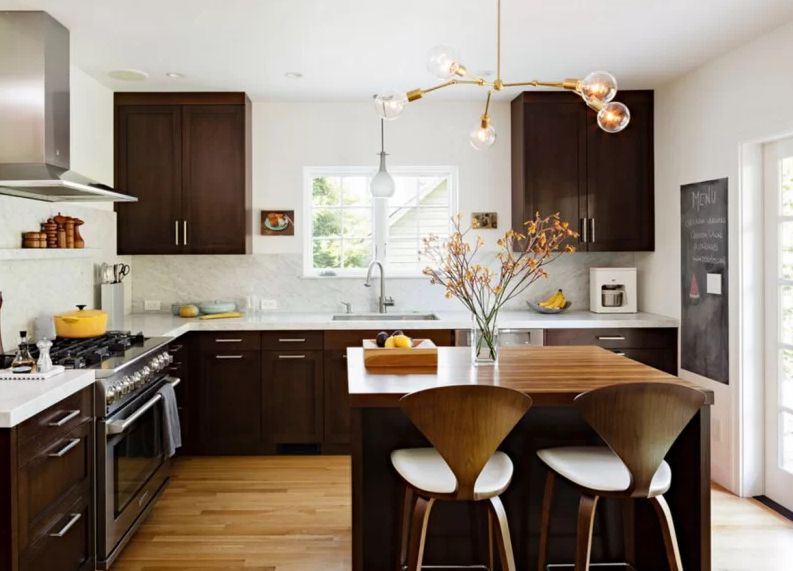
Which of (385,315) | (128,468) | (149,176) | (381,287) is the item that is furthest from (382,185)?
(128,468)

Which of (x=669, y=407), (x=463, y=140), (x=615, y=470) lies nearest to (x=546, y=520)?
(x=615, y=470)

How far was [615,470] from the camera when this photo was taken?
232 centimetres

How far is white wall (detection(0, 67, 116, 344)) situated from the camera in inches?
138

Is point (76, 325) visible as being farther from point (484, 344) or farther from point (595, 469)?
point (595, 469)

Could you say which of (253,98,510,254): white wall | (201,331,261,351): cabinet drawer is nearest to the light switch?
(253,98,510,254): white wall

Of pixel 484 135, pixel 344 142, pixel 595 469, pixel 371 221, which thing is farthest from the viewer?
pixel 371 221

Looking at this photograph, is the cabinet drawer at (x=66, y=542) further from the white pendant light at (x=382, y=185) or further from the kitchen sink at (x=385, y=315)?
the white pendant light at (x=382, y=185)

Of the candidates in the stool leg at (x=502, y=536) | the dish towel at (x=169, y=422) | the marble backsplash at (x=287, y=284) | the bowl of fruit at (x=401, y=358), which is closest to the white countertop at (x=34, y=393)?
the dish towel at (x=169, y=422)

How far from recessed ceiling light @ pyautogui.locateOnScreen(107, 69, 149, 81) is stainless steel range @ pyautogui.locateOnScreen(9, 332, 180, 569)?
1.77 metres

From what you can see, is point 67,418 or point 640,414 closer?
point 640,414

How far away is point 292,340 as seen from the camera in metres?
4.61

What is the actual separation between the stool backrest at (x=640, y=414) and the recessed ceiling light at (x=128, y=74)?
12.0 ft

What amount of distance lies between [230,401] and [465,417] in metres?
2.93

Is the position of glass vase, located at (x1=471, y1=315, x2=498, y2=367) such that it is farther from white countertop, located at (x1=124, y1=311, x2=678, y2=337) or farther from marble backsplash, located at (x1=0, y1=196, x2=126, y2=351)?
marble backsplash, located at (x1=0, y1=196, x2=126, y2=351)
